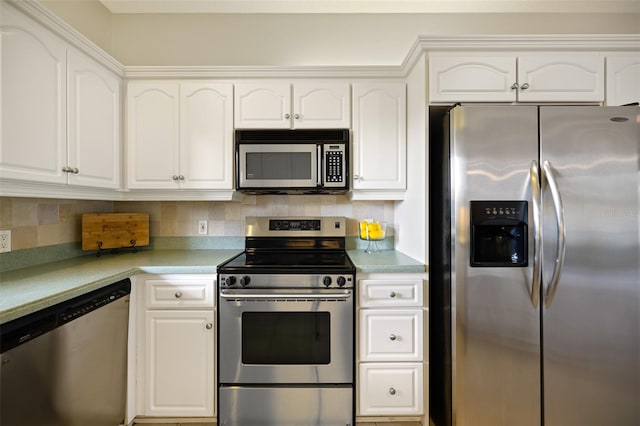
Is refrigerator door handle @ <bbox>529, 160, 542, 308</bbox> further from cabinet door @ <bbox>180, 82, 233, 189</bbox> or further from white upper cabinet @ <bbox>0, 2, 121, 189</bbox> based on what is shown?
white upper cabinet @ <bbox>0, 2, 121, 189</bbox>

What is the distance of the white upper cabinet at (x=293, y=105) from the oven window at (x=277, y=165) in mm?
200

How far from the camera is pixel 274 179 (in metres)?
2.02

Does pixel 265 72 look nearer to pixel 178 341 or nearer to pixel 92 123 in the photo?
pixel 92 123

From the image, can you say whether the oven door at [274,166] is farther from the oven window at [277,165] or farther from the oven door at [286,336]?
the oven door at [286,336]

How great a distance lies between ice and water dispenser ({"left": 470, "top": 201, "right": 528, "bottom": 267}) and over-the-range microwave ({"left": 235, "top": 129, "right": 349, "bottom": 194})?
841mm

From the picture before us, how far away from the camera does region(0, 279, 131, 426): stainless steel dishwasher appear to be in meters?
1.05

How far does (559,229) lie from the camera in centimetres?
146

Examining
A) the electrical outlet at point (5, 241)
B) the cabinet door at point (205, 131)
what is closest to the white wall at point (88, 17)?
the cabinet door at point (205, 131)

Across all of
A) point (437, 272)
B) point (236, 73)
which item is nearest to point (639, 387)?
point (437, 272)

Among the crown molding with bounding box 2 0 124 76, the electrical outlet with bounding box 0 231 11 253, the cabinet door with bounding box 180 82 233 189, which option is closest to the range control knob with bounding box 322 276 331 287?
the cabinet door with bounding box 180 82 233 189

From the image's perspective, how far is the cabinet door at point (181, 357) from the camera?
1.70 metres

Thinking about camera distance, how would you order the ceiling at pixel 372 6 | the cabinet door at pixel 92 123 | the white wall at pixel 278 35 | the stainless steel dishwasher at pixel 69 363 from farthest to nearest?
the white wall at pixel 278 35 → the ceiling at pixel 372 6 → the cabinet door at pixel 92 123 → the stainless steel dishwasher at pixel 69 363

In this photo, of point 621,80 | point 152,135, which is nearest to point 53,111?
point 152,135

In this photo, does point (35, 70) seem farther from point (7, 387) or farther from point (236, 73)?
point (7, 387)
